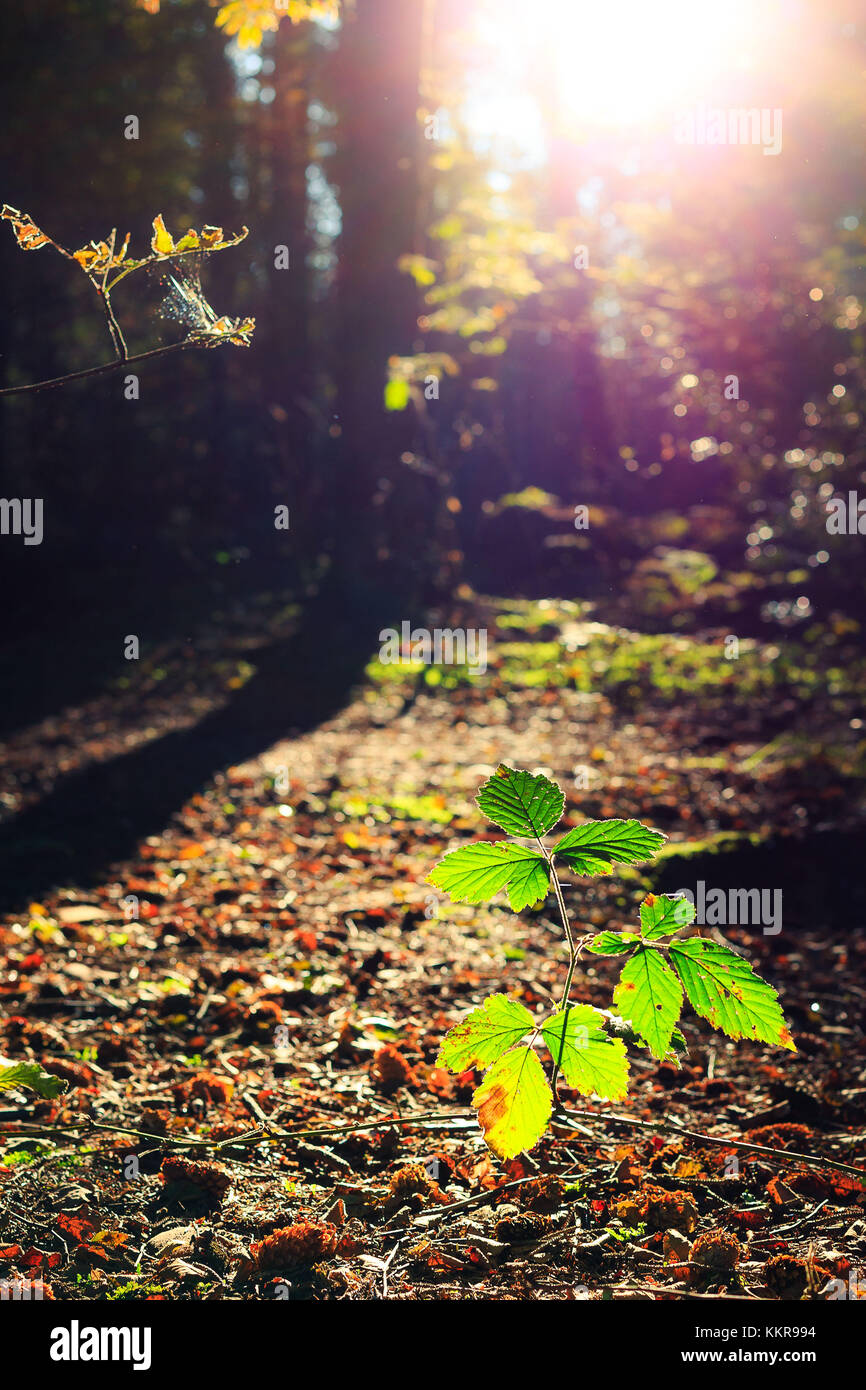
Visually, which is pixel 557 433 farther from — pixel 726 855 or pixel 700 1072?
pixel 700 1072

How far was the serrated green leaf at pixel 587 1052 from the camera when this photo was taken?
1.59 m

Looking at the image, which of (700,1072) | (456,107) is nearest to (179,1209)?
(700,1072)

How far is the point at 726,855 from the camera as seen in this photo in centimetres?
434

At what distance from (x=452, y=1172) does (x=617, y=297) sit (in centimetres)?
1661

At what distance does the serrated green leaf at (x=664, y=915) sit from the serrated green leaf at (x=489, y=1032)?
25 cm

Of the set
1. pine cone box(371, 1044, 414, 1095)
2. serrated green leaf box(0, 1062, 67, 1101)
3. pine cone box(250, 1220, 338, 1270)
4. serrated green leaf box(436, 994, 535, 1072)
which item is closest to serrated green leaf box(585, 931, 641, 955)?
serrated green leaf box(436, 994, 535, 1072)

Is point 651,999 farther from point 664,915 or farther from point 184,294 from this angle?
point 184,294

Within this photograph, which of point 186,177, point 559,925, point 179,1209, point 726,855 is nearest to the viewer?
point 179,1209

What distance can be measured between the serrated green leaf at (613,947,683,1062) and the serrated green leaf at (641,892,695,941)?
0.05m

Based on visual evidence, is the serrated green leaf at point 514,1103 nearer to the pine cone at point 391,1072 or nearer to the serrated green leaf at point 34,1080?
the serrated green leaf at point 34,1080

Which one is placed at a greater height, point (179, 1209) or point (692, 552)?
point (692, 552)

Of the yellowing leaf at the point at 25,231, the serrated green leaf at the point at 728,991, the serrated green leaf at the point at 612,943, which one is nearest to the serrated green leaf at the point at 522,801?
the serrated green leaf at the point at 612,943

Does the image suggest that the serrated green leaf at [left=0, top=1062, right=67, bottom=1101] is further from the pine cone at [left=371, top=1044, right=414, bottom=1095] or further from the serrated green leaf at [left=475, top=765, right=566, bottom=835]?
the pine cone at [left=371, top=1044, right=414, bottom=1095]
